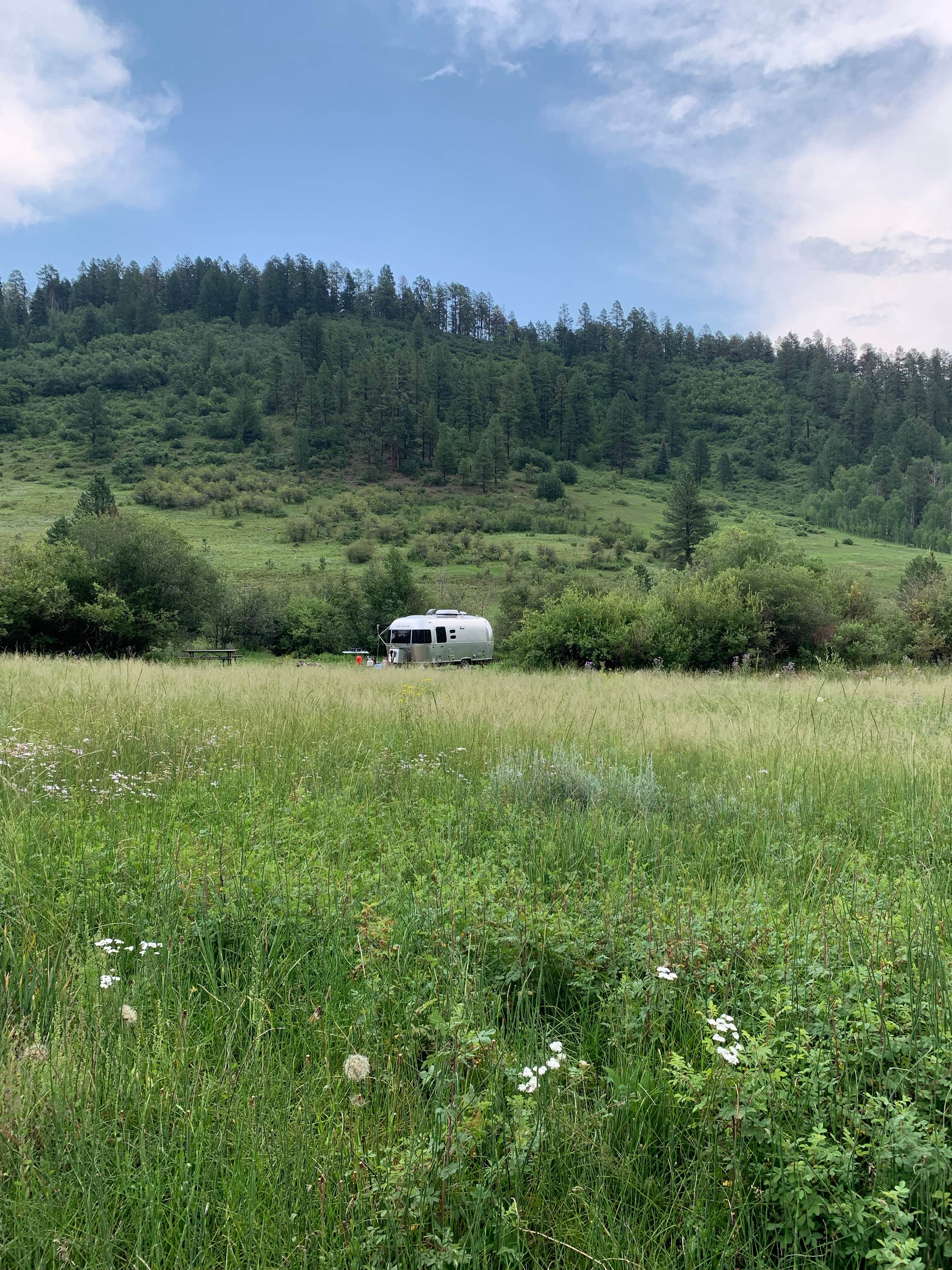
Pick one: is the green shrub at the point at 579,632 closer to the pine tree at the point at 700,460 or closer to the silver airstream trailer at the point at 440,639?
the silver airstream trailer at the point at 440,639

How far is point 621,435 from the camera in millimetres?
119062

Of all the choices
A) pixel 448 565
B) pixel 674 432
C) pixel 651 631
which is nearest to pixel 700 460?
pixel 674 432

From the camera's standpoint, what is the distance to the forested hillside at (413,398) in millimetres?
100375

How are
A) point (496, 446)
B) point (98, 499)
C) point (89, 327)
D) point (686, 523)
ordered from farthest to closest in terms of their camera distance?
1. point (89, 327)
2. point (496, 446)
3. point (686, 523)
4. point (98, 499)

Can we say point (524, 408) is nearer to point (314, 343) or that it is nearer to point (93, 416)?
point (314, 343)

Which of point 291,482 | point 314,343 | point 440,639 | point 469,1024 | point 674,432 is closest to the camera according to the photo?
point 469,1024

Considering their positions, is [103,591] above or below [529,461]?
below

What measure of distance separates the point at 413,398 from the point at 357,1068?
117 meters

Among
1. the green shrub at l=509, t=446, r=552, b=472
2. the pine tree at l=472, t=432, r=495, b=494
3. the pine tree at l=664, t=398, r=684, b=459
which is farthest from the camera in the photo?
the pine tree at l=664, t=398, r=684, b=459

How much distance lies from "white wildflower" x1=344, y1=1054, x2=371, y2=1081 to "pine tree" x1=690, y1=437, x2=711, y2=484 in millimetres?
119747

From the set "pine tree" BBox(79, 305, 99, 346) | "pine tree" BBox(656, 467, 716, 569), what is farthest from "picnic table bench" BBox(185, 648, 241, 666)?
"pine tree" BBox(79, 305, 99, 346)

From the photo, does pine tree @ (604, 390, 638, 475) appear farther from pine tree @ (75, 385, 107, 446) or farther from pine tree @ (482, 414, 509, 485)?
pine tree @ (75, 385, 107, 446)

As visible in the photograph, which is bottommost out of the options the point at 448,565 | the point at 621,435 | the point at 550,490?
the point at 448,565

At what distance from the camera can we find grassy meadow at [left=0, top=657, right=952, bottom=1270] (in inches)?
59.0
